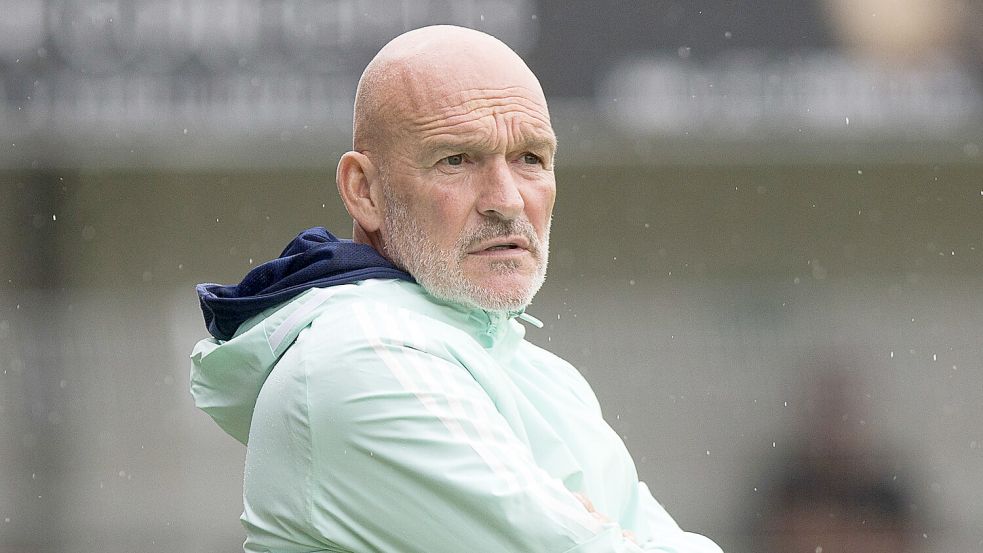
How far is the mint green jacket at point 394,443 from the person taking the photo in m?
2.56

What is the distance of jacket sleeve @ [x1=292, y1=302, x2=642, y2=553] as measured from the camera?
8.38 feet

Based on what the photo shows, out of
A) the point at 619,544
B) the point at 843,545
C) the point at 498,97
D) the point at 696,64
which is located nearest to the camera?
the point at 619,544

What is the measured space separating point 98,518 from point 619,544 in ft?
26.8

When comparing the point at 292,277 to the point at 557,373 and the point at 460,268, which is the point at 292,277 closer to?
the point at 460,268

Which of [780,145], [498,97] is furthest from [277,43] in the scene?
[498,97]

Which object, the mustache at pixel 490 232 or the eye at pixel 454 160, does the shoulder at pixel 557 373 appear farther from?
the eye at pixel 454 160

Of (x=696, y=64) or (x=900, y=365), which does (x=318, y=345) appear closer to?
(x=696, y=64)

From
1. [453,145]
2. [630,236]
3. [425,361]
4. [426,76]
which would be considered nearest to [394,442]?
[425,361]

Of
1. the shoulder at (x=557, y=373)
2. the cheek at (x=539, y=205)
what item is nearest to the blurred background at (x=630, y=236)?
the shoulder at (x=557, y=373)

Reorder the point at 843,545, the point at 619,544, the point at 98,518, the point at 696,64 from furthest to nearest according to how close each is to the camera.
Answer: the point at 98,518 < the point at 696,64 < the point at 843,545 < the point at 619,544

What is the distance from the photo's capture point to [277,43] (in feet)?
30.4

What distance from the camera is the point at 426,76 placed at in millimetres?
2928

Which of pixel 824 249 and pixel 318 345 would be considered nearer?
pixel 318 345

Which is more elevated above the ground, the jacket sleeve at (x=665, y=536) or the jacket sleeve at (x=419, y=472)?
the jacket sleeve at (x=419, y=472)
